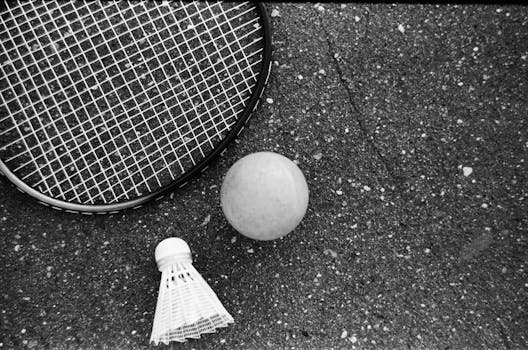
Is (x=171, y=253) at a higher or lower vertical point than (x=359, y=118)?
lower

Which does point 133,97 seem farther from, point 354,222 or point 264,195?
point 354,222

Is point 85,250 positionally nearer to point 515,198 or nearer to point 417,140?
point 417,140

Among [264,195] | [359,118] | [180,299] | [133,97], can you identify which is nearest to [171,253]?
[180,299]

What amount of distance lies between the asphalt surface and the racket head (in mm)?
104

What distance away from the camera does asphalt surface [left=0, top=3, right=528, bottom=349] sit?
5.91 ft

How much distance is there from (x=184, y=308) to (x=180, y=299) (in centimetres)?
6

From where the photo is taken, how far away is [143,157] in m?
1.78

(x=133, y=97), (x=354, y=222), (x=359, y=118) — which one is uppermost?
(x=133, y=97)

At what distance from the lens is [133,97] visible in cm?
176

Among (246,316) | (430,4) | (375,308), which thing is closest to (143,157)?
(246,316)

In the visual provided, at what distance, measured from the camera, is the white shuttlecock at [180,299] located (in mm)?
1669

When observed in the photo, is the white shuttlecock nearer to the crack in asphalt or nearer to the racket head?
the racket head

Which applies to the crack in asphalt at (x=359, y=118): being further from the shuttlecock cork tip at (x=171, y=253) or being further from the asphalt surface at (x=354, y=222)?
the shuttlecock cork tip at (x=171, y=253)

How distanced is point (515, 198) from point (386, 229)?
0.47 m
